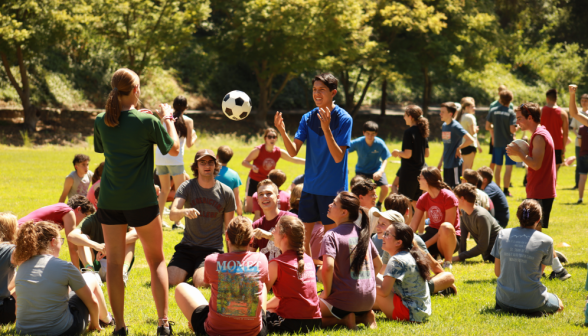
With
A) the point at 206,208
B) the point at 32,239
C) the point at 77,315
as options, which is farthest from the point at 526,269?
the point at 32,239

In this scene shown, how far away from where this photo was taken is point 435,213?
7355mm

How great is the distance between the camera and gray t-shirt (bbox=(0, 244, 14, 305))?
4.75 meters

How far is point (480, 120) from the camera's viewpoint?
122 feet

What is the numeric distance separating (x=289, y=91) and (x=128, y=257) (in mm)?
31092

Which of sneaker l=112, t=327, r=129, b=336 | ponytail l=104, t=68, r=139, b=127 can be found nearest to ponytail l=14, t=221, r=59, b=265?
sneaker l=112, t=327, r=129, b=336

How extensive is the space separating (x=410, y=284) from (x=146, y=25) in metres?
23.8

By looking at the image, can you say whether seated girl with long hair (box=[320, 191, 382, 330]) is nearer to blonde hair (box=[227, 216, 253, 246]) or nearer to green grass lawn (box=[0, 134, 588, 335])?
green grass lawn (box=[0, 134, 588, 335])

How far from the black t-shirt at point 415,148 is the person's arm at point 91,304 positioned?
612 centimetres

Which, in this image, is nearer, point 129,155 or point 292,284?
point 129,155

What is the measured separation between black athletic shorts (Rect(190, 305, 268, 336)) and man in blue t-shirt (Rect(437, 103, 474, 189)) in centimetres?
743

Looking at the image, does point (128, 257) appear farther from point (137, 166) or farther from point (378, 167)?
point (378, 167)

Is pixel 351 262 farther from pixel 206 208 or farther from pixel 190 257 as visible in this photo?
pixel 190 257

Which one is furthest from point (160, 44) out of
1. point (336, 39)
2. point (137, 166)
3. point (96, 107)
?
point (137, 166)

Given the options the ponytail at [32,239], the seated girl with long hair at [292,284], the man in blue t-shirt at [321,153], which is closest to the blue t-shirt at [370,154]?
the man in blue t-shirt at [321,153]
